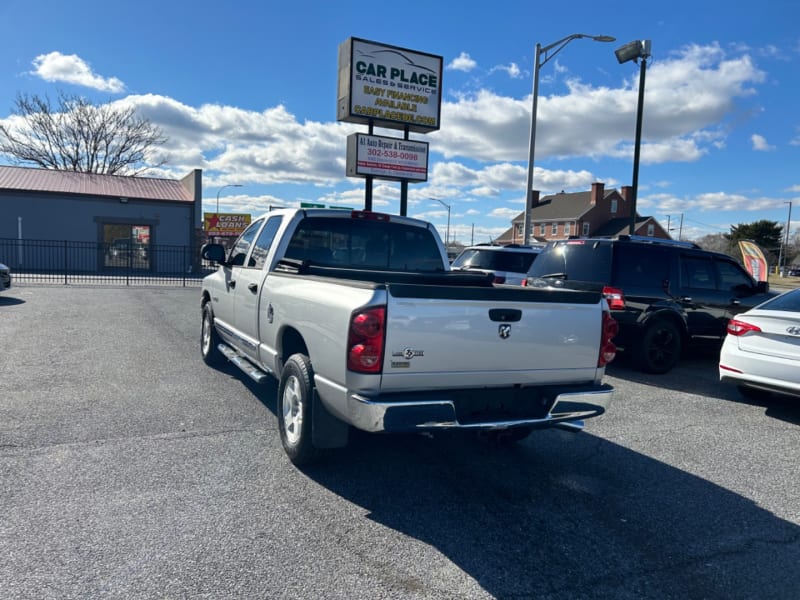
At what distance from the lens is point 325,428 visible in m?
3.94

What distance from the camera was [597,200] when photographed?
66.8m

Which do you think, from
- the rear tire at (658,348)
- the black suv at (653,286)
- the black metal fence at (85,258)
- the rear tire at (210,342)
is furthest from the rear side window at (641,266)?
the black metal fence at (85,258)

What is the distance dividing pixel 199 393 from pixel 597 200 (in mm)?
66933

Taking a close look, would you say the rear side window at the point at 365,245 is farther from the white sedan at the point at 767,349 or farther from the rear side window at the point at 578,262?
the white sedan at the point at 767,349

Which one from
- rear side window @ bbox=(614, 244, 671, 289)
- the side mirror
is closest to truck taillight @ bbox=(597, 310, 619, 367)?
rear side window @ bbox=(614, 244, 671, 289)

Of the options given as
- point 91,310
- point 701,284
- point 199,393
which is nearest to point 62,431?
point 199,393

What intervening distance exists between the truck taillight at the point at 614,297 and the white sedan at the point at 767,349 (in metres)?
1.61

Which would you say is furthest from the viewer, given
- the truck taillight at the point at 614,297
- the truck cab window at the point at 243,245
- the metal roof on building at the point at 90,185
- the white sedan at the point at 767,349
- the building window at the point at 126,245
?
the metal roof on building at the point at 90,185

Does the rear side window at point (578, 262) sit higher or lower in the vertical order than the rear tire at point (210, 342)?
higher

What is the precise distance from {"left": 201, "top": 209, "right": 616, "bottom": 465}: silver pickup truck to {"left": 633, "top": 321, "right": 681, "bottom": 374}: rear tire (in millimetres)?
4081

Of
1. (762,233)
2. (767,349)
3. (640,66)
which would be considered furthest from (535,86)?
(762,233)

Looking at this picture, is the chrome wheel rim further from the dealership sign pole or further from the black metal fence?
the black metal fence

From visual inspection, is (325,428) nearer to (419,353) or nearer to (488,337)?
(419,353)

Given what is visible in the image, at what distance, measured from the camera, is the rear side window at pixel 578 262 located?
26.3ft
